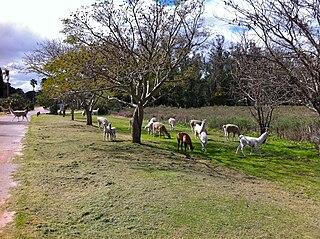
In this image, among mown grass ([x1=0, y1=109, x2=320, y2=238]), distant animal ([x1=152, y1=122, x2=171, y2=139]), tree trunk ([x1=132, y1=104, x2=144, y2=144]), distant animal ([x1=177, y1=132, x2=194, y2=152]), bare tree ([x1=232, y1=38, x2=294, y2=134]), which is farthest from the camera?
distant animal ([x1=152, y1=122, x2=171, y2=139])

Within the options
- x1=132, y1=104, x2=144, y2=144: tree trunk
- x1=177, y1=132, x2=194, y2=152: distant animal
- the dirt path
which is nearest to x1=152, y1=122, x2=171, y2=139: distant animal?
x1=132, y1=104, x2=144, y2=144: tree trunk

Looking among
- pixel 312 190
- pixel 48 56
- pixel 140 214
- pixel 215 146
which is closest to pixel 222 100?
pixel 48 56

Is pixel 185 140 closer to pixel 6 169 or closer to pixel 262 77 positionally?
pixel 262 77

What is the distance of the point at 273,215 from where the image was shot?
5832 millimetres

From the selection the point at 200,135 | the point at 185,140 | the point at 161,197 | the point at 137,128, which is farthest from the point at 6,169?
the point at 200,135

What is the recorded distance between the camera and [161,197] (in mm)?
6590

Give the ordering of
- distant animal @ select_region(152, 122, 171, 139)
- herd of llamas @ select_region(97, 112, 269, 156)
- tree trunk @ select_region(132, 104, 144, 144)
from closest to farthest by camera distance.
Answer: herd of llamas @ select_region(97, 112, 269, 156)
tree trunk @ select_region(132, 104, 144, 144)
distant animal @ select_region(152, 122, 171, 139)

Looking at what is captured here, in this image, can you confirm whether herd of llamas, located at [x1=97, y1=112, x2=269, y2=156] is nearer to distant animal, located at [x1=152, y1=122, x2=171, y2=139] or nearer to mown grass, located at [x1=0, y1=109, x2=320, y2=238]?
distant animal, located at [x1=152, y1=122, x2=171, y2=139]

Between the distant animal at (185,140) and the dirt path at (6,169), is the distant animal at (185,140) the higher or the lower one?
the higher one

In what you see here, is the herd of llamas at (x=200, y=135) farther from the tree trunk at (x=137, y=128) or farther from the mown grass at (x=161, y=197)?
the tree trunk at (x=137, y=128)

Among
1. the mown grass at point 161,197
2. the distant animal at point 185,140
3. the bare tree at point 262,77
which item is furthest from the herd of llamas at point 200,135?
the bare tree at point 262,77

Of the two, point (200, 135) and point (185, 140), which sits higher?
point (200, 135)

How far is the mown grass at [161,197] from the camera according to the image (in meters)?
5.10

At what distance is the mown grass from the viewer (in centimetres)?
510
